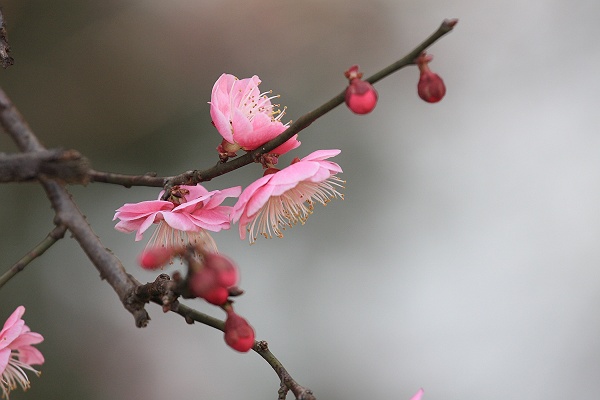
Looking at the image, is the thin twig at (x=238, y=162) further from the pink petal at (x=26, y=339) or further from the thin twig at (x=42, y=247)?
the pink petal at (x=26, y=339)

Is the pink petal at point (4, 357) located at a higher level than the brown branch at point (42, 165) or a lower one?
lower

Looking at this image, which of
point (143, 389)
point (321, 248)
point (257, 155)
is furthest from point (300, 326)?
point (257, 155)

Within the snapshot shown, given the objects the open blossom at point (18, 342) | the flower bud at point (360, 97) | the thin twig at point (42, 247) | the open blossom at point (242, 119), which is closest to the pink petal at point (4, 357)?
the open blossom at point (18, 342)

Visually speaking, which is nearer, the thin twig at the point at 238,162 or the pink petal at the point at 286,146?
the thin twig at the point at 238,162

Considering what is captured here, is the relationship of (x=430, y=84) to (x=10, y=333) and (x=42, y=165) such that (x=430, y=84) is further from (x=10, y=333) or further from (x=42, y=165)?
(x=10, y=333)

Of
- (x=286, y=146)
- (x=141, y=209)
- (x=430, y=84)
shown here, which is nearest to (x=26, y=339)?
(x=141, y=209)

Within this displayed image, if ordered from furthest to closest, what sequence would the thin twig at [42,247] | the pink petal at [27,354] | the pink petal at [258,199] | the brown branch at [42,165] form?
the pink petal at [27,354], the pink petal at [258,199], the thin twig at [42,247], the brown branch at [42,165]
